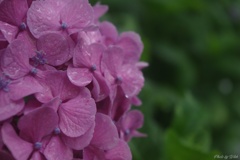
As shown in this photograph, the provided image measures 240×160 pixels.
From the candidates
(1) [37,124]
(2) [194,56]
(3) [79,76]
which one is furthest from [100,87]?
(2) [194,56]

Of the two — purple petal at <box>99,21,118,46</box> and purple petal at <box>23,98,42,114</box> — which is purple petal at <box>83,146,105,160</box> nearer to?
purple petal at <box>23,98,42,114</box>

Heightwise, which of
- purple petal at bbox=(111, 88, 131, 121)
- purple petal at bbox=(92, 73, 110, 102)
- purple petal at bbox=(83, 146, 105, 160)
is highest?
purple petal at bbox=(92, 73, 110, 102)

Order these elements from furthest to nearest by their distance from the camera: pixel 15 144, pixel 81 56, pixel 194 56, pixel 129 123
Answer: pixel 194 56 < pixel 129 123 < pixel 81 56 < pixel 15 144

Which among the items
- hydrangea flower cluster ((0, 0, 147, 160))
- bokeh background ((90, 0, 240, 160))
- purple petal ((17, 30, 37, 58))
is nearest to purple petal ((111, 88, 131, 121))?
hydrangea flower cluster ((0, 0, 147, 160))

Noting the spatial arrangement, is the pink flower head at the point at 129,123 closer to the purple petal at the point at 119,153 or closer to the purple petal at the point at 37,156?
the purple petal at the point at 119,153

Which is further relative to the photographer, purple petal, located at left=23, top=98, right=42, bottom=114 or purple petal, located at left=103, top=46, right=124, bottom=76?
purple petal, located at left=103, top=46, right=124, bottom=76

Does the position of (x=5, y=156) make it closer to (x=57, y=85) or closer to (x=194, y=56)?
(x=57, y=85)
